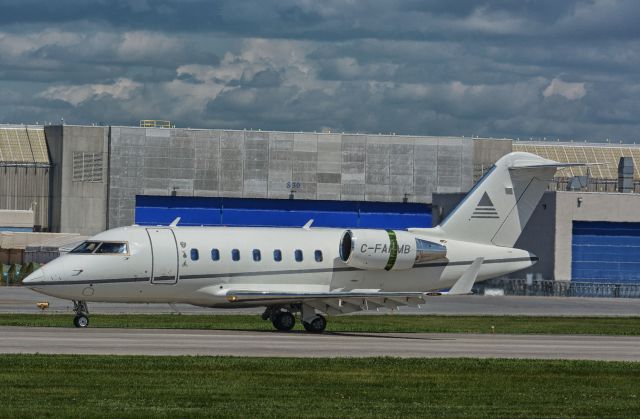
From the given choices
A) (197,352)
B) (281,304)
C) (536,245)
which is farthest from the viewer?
(536,245)

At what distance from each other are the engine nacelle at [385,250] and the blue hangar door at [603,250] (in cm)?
4379

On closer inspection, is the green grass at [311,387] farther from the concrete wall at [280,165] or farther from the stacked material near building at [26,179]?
the stacked material near building at [26,179]

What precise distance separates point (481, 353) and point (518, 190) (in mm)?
12259

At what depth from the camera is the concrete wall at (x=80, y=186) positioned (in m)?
107

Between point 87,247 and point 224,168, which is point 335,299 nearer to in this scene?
point 87,247

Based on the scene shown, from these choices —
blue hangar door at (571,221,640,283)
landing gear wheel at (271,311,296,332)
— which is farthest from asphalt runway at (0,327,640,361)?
blue hangar door at (571,221,640,283)

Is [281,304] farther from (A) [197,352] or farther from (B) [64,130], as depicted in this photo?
(B) [64,130]

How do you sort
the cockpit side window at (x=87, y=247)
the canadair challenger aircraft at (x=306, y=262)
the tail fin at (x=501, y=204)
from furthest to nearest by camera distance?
the tail fin at (x=501, y=204), the cockpit side window at (x=87, y=247), the canadair challenger aircraft at (x=306, y=262)

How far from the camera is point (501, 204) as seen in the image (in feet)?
149

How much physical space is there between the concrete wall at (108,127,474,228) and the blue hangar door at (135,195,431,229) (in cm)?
64

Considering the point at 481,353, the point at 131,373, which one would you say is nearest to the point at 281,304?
the point at 481,353

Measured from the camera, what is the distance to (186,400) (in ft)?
75.3

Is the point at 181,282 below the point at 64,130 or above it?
below

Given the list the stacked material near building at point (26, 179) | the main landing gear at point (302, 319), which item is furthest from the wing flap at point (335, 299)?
the stacked material near building at point (26, 179)
